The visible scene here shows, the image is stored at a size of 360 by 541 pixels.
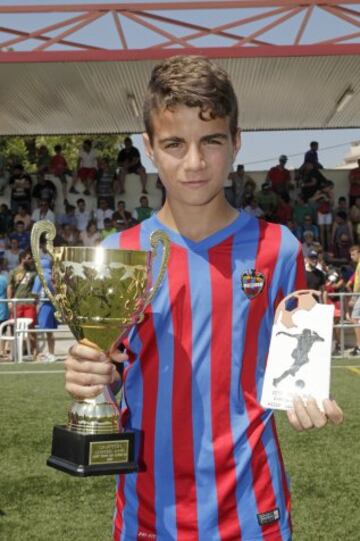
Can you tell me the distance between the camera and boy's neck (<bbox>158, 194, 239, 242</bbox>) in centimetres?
217

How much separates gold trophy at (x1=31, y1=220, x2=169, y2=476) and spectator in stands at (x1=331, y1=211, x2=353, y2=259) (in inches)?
535

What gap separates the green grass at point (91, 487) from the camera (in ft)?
14.6

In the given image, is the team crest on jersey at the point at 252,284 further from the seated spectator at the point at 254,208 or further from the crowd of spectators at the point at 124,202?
the seated spectator at the point at 254,208

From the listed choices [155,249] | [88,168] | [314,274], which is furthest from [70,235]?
[155,249]

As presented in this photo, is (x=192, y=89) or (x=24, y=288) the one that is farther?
(x=24, y=288)

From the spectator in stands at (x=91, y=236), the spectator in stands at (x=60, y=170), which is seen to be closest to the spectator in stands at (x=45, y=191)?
the spectator in stands at (x=60, y=170)

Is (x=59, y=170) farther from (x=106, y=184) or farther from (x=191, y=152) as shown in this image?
(x=191, y=152)

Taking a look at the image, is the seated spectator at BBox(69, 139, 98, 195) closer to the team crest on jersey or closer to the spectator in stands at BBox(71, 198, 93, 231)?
the spectator in stands at BBox(71, 198, 93, 231)

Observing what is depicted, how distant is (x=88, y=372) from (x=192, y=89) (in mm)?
678

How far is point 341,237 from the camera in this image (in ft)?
50.9

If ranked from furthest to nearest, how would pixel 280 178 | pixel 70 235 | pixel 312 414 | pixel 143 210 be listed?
pixel 280 178, pixel 143 210, pixel 70 235, pixel 312 414

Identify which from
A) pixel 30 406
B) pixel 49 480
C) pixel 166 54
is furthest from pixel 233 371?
pixel 166 54

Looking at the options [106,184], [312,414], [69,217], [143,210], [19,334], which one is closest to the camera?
[312,414]

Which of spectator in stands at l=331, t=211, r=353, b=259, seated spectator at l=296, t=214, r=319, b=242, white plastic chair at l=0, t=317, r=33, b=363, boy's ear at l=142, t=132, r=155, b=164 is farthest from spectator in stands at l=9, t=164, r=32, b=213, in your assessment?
boy's ear at l=142, t=132, r=155, b=164
